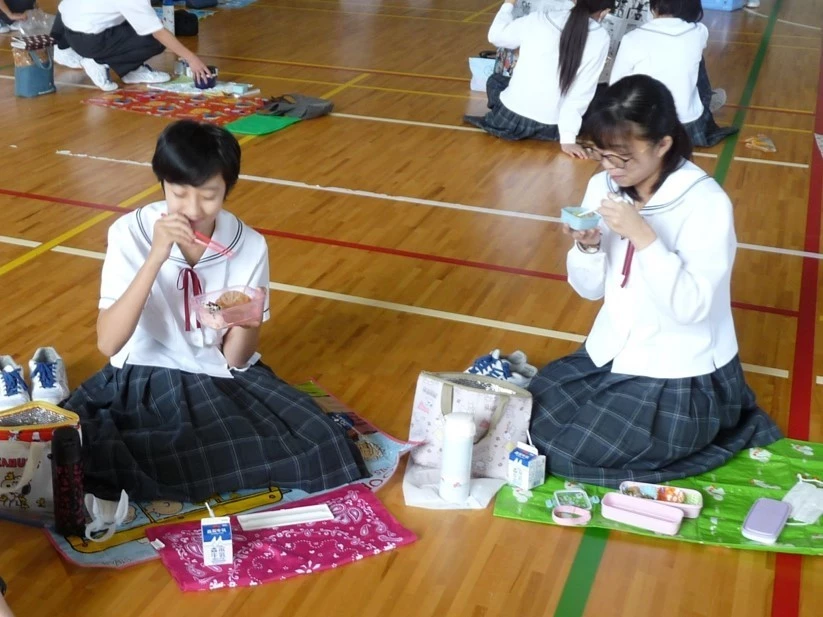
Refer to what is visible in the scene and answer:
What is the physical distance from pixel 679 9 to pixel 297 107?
2.12 metres

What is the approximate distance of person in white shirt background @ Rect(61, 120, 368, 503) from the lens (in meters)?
2.48

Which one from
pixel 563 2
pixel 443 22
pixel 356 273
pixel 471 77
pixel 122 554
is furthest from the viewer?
pixel 443 22

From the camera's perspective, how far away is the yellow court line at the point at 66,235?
3.96m

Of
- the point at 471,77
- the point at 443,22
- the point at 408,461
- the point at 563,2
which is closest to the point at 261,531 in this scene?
the point at 408,461

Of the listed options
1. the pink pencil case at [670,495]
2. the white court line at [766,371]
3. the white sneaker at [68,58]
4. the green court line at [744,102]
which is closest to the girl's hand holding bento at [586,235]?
the pink pencil case at [670,495]

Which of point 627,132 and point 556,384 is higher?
point 627,132

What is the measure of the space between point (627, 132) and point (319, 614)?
1.29 m

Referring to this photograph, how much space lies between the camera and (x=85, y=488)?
2.53m

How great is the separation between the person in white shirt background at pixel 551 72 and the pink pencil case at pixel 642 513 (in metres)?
3.15

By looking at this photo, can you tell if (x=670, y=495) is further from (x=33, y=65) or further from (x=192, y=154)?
(x=33, y=65)

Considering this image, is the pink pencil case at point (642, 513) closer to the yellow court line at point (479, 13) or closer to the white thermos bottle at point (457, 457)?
the white thermos bottle at point (457, 457)

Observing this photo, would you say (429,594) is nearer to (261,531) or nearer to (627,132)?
(261,531)

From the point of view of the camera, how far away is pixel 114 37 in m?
6.48

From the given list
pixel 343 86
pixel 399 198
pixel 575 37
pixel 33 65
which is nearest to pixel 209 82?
pixel 343 86
